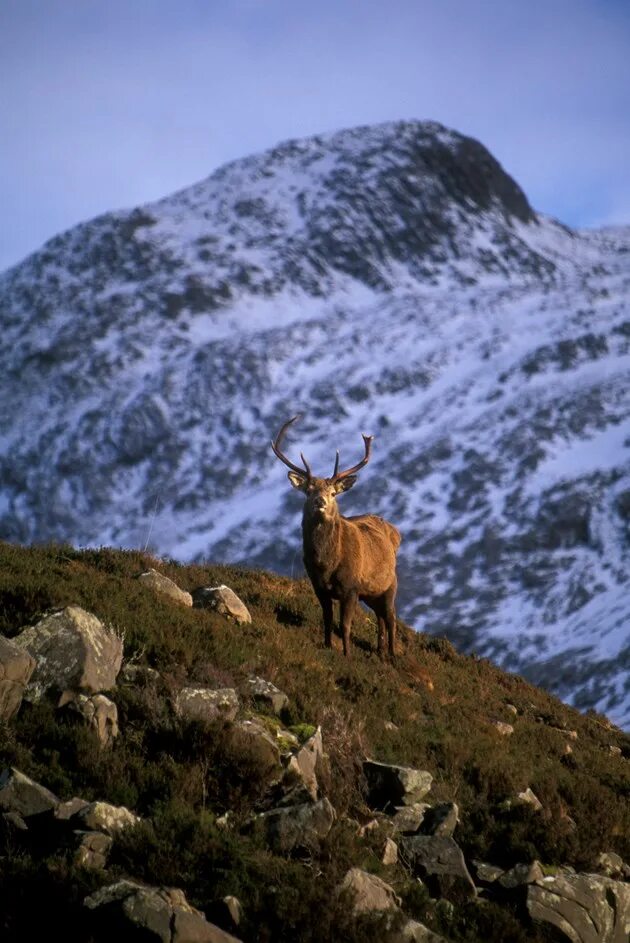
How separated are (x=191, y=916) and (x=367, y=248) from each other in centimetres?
14240

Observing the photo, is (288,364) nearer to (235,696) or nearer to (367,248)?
(367,248)

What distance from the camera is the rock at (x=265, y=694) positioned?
29.8 ft

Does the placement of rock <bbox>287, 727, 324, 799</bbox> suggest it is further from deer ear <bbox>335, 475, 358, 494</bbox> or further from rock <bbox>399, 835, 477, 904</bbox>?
deer ear <bbox>335, 475, 358, 494</bbox>

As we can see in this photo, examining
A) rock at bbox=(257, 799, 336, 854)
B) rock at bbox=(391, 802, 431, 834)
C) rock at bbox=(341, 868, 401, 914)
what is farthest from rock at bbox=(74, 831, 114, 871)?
rock at bbox=(391, 802, 431, 834)

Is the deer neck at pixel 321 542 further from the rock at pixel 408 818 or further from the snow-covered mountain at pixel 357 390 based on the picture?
the snow-covered mountain at pixel 357 390

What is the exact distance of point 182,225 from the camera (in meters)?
145

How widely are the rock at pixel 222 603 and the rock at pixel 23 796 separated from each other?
4.70m

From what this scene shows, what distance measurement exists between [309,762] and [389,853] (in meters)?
1.05

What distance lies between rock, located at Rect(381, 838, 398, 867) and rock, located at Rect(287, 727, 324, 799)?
0.64m

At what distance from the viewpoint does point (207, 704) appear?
8.37m

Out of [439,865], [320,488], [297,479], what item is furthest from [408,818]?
[297,479]

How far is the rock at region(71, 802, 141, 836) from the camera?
6.57 meters

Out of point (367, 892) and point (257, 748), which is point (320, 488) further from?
point (367, 892)

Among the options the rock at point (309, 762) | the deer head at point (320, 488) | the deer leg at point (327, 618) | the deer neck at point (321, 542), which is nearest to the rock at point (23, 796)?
the rock at point (309, 762)
